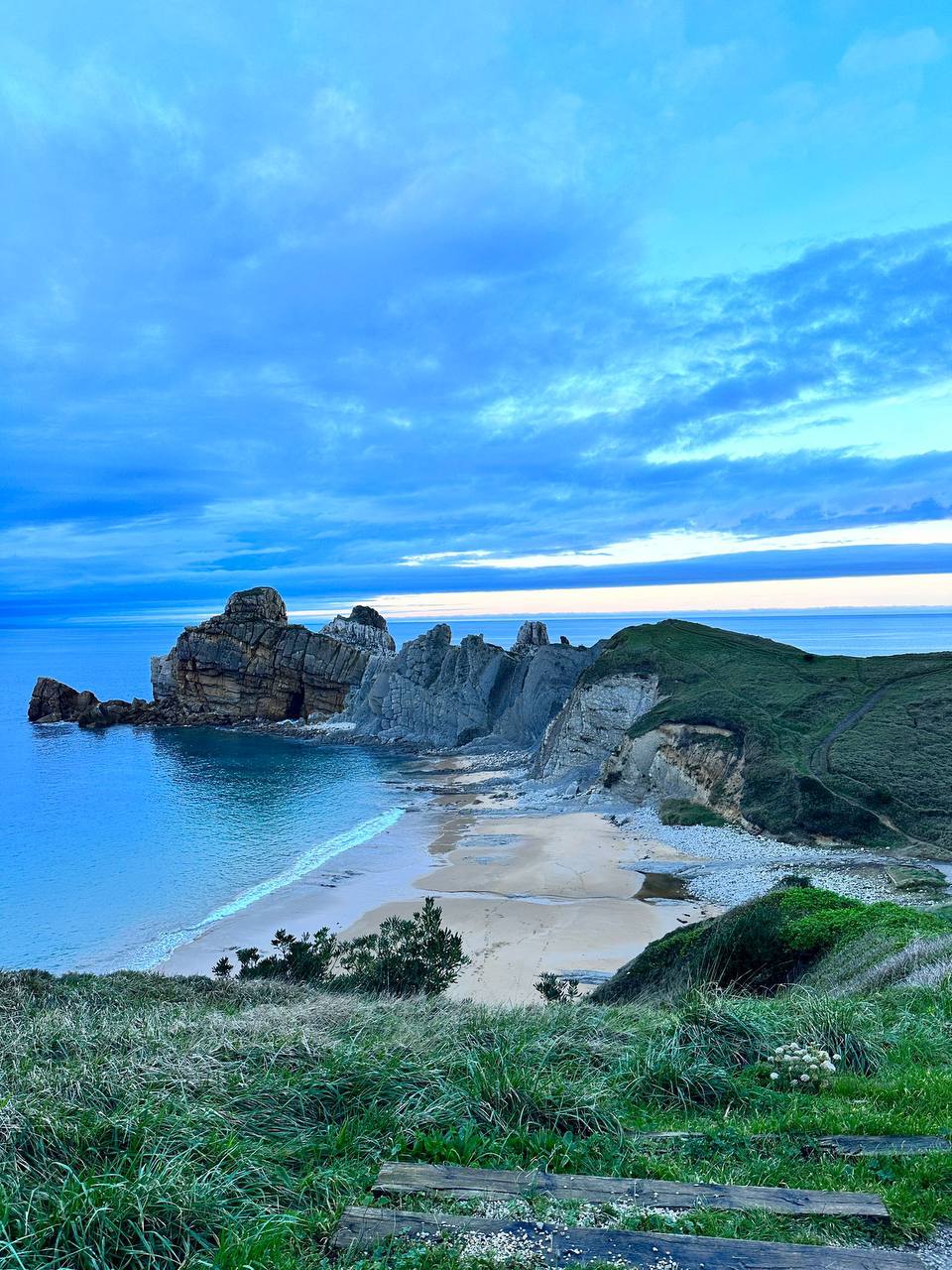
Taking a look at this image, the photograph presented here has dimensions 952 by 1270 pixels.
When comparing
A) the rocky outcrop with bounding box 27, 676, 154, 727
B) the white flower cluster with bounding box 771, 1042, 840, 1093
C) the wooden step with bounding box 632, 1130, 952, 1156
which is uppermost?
the rocky outcrop with bounding box 27, 676, 154, 727

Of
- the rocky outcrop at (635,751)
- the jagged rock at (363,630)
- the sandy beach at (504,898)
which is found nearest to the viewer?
the sandy beach at (504,898)

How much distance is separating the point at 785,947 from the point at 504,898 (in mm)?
18205

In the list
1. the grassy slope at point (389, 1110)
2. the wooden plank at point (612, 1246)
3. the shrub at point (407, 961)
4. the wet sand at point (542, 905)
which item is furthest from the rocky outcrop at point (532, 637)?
the wooden plank at point (612, 1246)

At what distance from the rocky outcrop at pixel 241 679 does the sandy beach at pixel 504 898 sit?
151ft

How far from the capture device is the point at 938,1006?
838 centimetres

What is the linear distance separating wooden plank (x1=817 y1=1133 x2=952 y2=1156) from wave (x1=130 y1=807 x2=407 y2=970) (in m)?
24.1

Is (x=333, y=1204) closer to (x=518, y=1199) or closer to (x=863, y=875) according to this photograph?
(x=518, y=1199)

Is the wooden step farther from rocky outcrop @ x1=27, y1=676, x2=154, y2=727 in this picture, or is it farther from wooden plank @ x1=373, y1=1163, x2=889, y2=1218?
rocky outcrop @ x1=27, y1=676, x2=154, y2=727

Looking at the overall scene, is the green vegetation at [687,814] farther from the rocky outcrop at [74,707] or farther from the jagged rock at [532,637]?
the rocky outcrop at [74,707]

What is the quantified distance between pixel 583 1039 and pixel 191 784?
55.4 m

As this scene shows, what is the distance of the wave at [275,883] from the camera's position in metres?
26.2

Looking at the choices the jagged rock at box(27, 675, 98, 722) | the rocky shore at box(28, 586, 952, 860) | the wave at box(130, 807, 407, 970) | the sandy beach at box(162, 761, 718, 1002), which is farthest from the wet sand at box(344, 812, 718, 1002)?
the jagged rock at box(27, 675, 98, 722)

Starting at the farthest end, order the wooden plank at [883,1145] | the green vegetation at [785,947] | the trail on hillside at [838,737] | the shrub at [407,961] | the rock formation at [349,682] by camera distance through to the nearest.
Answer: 1. the rock formation at [349,682]
2. the trail on hillside at [838,737]
3. the shrub at [407,961]
4. the green vegetation at [785,947]
5. the wooden plank at [883,1145]

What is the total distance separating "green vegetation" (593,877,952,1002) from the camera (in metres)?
11.8
